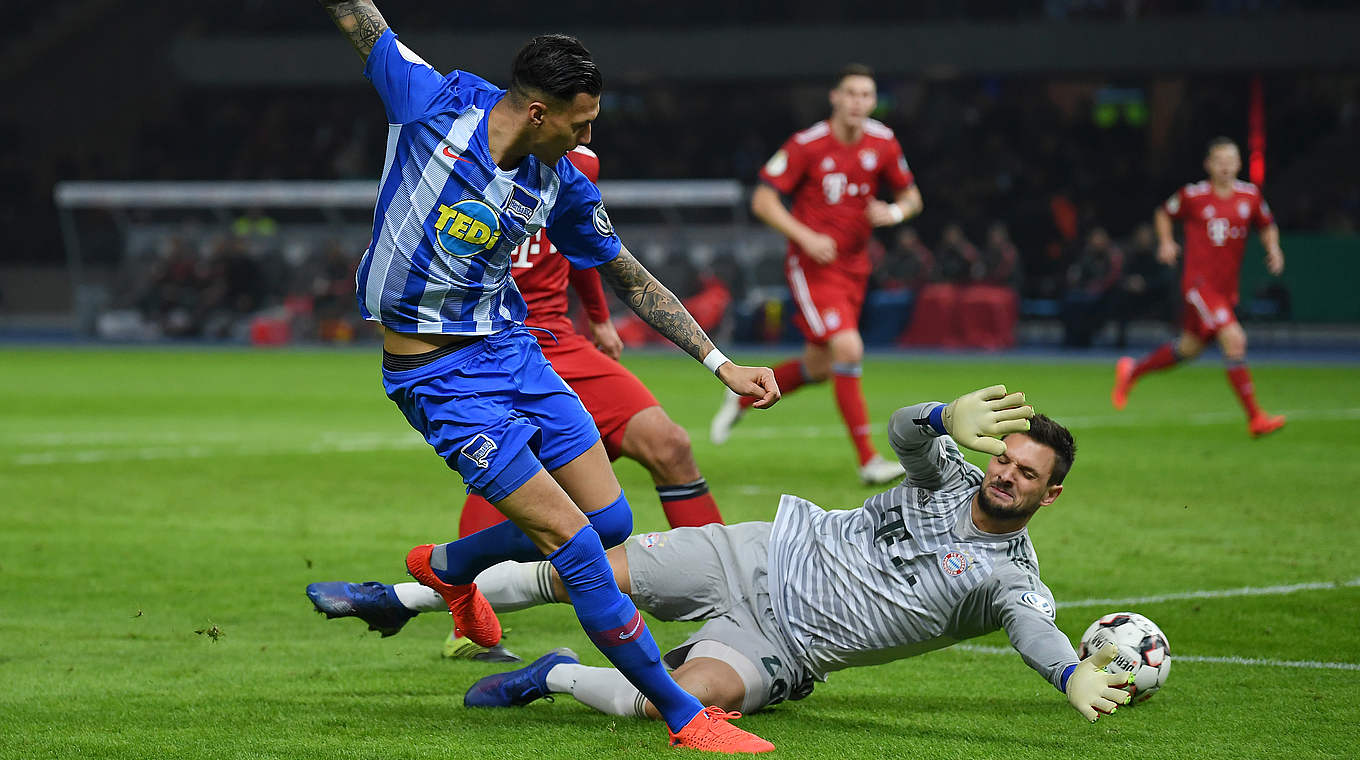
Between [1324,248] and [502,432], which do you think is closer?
[502,432]

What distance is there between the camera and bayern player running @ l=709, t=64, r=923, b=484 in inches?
426

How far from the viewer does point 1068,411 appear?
51.5ft

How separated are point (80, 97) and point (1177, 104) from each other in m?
26.3

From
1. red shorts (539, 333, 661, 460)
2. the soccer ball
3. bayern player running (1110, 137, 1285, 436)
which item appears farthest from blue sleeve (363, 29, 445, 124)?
bayern player running (1110, 137, 1285, 436)

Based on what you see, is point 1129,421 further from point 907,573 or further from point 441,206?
point 441,206

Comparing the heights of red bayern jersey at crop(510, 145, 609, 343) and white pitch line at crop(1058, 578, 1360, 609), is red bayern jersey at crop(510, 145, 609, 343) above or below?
above

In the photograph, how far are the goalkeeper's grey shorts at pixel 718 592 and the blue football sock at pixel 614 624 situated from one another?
1.32 ft

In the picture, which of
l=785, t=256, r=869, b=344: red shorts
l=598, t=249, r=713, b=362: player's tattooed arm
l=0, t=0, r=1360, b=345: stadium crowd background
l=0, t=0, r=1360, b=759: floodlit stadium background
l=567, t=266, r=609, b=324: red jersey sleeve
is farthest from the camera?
l=0, t=0, r=1360, b=345: stadium crowd background

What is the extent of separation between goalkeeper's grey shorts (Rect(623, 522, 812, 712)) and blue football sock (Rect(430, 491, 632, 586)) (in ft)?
0.76

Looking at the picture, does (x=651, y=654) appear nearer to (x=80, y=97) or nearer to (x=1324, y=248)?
(x=1324, y=248)

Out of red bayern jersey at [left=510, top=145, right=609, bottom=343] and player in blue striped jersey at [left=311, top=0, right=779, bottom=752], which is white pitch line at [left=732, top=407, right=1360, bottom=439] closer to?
red bayern jersey at [left=510, top=145, right=609, bottom=343]

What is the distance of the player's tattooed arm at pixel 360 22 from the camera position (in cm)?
479

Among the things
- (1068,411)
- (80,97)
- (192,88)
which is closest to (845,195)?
(1068,411)

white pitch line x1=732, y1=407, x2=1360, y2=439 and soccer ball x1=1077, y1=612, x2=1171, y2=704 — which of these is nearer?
soccer ball x1=1077, y1=612, x2=1171, y2=704
